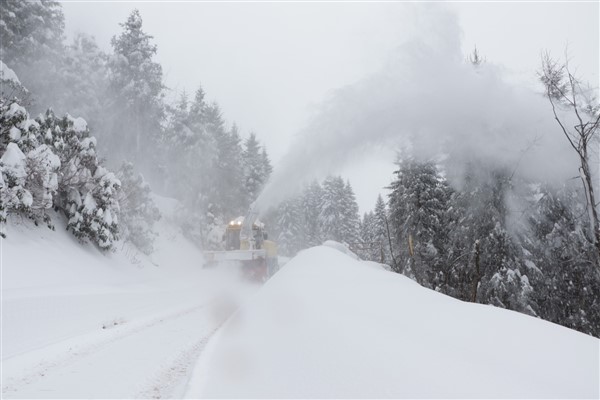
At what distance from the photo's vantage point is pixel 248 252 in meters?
17.5

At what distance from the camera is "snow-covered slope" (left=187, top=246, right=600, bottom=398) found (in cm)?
247

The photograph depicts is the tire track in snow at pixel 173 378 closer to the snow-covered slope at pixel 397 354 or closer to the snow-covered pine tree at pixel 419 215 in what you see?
the snow-covered slope at pixel 397 354

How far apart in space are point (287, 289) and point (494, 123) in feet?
25.8

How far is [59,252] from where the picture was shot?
1248 cm

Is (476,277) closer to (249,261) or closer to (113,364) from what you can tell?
(249,261)

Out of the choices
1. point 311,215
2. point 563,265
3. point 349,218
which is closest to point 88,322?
point 563,265

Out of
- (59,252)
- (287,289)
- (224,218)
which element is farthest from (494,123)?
(224,218)

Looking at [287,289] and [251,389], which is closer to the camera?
[251,389]

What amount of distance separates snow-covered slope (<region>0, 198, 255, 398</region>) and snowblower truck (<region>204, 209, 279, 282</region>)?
1.11 meters

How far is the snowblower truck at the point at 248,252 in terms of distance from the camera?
17.7 metres

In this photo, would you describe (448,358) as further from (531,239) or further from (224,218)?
(224,218)

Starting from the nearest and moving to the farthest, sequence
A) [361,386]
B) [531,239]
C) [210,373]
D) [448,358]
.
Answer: [361,386]
[448,358]
[210,373]
[531,239]

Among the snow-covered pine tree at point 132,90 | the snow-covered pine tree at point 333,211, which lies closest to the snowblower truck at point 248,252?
the snow-covered pine tree at point 132,90

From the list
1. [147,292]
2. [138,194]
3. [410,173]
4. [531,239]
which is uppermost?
[410,173]
